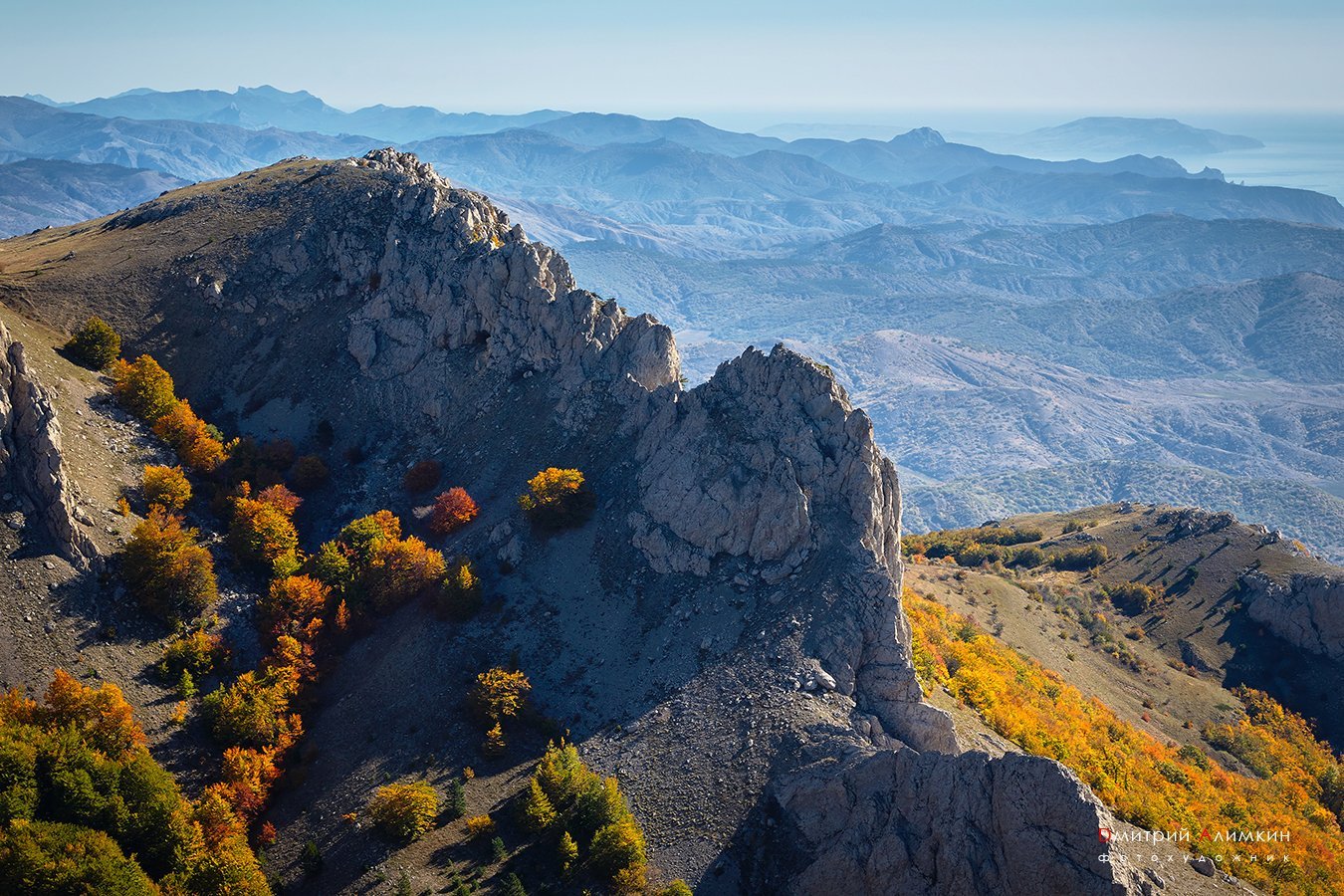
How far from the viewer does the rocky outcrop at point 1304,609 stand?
289 feet

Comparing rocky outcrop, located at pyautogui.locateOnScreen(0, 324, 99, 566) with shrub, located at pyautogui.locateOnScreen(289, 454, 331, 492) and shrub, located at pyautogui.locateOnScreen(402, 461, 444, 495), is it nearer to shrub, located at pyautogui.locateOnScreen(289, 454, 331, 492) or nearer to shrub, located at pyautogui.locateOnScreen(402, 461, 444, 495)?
shrub, located at pyautogui.locateOnScreen(289, 454, 331, 492)

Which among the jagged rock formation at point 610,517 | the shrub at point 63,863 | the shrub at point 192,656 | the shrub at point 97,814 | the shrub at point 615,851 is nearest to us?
the shrub at point 63,863

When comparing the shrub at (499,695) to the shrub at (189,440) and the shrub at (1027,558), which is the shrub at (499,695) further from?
the shrub at (1027,558)

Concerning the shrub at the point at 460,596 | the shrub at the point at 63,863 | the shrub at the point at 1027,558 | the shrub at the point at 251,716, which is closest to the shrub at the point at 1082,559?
the shrub at the point at 1027,558

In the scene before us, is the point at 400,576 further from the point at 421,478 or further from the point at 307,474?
the point at 307,474

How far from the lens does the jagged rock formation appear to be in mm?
45938

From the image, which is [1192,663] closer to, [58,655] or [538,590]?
[538,590]

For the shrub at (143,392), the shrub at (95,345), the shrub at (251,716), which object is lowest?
the shrub at (251,716)

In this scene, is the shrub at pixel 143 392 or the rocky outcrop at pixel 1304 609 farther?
the rocky outcrop at pixel 1304 609

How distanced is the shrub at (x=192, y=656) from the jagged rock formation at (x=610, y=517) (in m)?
7.79

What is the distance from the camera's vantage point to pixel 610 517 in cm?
6812

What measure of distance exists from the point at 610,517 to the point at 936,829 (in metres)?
34.4

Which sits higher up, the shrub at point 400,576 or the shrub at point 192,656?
the shrub at point 400,576

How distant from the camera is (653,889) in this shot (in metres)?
44.9
